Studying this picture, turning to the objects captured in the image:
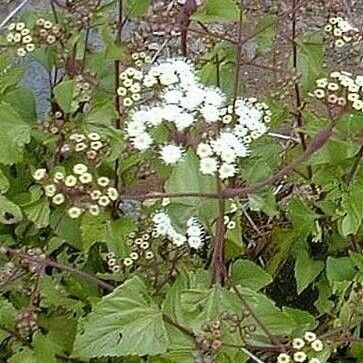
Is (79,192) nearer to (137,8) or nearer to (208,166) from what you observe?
(208,166)

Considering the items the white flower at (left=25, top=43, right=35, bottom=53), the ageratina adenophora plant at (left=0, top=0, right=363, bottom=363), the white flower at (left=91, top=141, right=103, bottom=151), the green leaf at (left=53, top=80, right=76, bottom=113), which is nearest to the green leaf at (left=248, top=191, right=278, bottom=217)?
the ageratina adenophora plant at (left=0, top=0, right=363, bottom=363)

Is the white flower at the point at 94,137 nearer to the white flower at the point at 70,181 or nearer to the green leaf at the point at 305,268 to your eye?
the white flower at the point at 70,181

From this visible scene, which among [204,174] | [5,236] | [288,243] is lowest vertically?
[288,243]

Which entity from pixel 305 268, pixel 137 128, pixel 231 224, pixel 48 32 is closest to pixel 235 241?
pixel 231 224

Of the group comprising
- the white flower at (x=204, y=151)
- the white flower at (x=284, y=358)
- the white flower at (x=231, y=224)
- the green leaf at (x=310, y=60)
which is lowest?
the white flower at (x=284, y=358)

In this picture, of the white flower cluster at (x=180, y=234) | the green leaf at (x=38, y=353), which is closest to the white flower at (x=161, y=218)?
the white flower cluster at (x=180, y=234)

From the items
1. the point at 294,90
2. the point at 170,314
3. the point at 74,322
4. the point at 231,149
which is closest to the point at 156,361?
the point at 170,314

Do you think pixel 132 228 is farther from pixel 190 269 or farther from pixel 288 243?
pixel 288 243

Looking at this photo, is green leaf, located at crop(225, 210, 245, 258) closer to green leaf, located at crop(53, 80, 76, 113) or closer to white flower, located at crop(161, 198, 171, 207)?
white flower, located at crop(161, 198, 171, 207)
